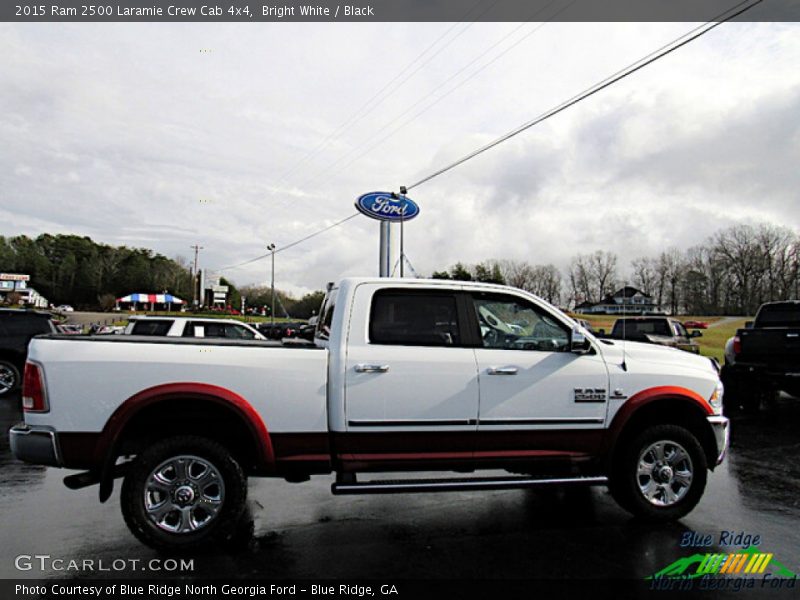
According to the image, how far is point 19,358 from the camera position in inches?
517

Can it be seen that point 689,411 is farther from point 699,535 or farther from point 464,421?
point 464,421

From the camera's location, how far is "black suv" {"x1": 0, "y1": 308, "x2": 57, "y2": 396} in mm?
13070

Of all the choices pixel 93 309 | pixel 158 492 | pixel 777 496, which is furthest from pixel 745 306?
pixel 93 309

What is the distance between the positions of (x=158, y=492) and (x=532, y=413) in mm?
2964

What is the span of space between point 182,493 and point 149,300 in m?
110

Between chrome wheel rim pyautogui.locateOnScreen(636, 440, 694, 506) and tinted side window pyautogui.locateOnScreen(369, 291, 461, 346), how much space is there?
1950 millimetres

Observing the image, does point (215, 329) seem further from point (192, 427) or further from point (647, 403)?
point (647, 403)

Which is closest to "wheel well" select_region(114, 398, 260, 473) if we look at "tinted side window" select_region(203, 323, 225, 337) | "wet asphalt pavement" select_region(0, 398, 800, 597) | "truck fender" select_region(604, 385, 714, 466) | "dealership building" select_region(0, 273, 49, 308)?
"wet asphalt pavement" select_region(0, 398, 800, 597)

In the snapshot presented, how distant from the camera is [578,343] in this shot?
503 cm

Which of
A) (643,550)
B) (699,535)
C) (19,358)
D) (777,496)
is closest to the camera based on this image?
(643,550)

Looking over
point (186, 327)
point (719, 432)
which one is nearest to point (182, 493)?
point (719, 432)

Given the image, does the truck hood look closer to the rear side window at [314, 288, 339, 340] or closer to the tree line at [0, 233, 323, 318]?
the rear side window at [314, 288, 339, 340]

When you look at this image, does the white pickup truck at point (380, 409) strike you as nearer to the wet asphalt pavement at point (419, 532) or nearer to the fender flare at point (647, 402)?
the fender flare at point (647, 402)

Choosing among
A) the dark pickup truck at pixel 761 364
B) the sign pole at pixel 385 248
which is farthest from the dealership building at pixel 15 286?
the dark pickup truck at pixel 761 364
